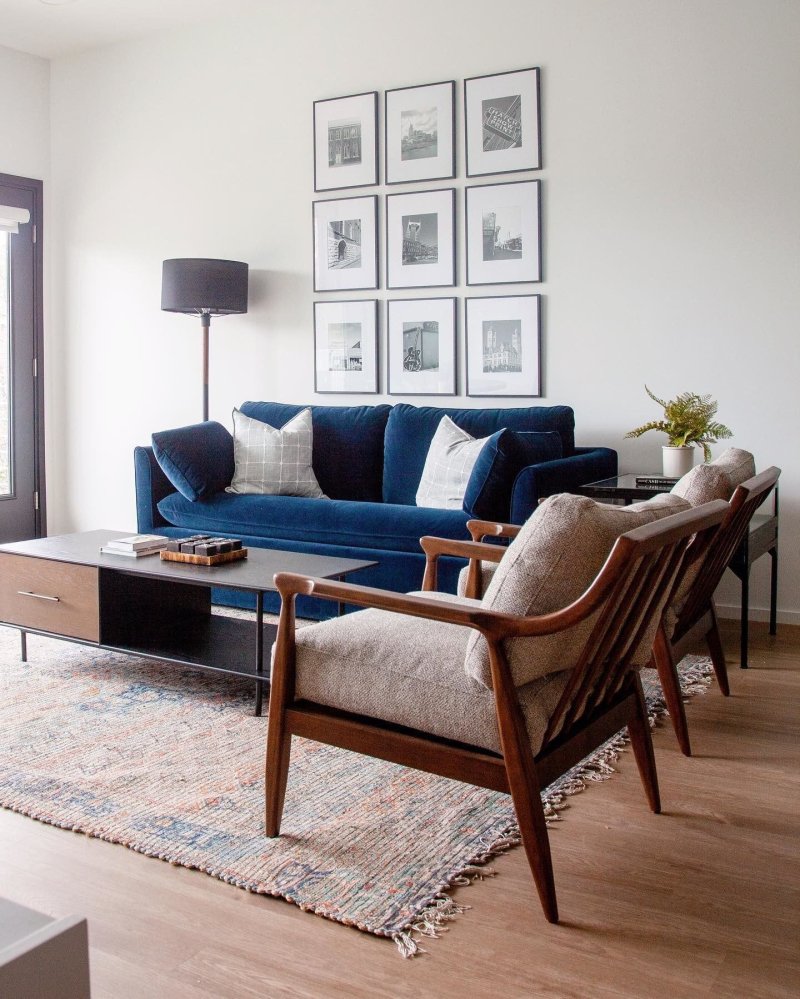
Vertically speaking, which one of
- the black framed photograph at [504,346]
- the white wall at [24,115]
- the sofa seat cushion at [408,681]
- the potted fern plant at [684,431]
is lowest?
the sofa seat cushion at [408,681]

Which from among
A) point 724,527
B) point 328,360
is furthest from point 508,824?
point 328,360

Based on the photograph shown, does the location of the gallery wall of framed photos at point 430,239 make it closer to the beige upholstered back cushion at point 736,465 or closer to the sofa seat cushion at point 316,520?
the sofa seat cushion at point 316,520

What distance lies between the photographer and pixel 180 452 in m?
4.63

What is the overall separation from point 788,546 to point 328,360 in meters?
2.52

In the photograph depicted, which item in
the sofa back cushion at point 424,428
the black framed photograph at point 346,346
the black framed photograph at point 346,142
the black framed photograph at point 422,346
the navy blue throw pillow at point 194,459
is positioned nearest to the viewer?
the sofa back cushion at point 424,428

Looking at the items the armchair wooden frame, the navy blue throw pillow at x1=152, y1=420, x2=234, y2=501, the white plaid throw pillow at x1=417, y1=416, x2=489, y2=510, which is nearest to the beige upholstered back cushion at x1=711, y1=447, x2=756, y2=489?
the armchair wooden frame

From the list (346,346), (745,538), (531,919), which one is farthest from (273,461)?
(531,919)

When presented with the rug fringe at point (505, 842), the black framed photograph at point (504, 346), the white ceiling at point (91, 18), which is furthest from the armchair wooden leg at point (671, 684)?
the white ceiling at point (91, 18)

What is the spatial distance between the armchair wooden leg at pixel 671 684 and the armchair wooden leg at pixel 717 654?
1.78 feet

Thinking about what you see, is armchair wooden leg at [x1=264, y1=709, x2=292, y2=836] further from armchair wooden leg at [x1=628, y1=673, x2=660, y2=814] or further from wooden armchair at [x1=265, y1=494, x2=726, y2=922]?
armchair wooden leg at [x1=628, y1=673, x2=660, y2=814]

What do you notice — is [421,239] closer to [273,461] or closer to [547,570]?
[273,461]

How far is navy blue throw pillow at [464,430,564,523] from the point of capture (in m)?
3.91

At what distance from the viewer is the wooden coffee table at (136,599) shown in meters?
3.23

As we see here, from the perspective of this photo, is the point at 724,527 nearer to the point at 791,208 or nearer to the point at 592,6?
the point at 791,208
